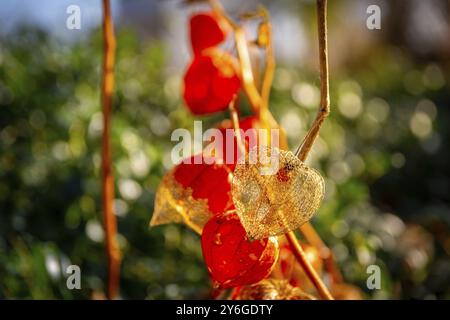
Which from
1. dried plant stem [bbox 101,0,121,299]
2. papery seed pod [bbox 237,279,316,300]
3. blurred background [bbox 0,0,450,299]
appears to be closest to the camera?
papery seed pod [bbox 237,279,316,300]

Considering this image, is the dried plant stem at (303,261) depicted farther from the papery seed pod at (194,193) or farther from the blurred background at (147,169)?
the blurred background at (147,169)

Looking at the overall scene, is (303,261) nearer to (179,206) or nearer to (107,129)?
(179,206)

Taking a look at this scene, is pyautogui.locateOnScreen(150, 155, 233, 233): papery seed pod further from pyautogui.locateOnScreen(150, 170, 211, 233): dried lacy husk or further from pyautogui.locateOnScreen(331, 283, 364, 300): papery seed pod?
pyautogui.locateOnScreen(331, 283, 364, 300): papery seed pod

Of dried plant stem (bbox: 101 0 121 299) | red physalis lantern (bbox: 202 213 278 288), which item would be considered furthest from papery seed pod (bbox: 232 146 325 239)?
dried plant stem (bbox: 101 0 121 299)

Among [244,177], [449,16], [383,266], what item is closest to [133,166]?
[383,266]

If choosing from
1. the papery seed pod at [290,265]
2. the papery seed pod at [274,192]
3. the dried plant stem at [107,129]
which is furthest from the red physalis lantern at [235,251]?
the dried plant stem at [107,129]
